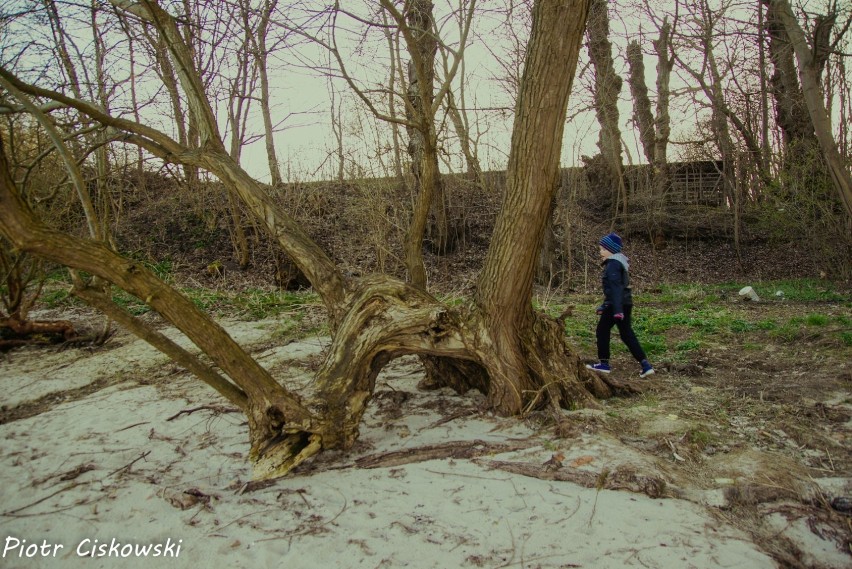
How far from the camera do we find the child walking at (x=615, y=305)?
19.4ft

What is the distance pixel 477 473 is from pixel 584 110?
1470cm

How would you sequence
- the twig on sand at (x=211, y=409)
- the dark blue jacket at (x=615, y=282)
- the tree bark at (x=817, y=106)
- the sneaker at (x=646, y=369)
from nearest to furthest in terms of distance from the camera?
1. the twig on sand at (x=211, y=409)
2. the dark blue jacket at (x=615, y=282)
3. the sneaker at (x=646, y=369)
4. the tree bark at (x=817, y=106)

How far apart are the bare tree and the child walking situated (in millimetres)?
805

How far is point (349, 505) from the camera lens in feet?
12.2

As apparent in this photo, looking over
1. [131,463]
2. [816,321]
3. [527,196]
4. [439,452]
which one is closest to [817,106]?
[816,321]

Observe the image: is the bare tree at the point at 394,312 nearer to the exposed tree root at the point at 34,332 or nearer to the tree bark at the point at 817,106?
the exposed tree root at the point at 34,332

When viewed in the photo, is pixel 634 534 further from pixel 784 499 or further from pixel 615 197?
pixel 615 197

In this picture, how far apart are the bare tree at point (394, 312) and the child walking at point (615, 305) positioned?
2.64 feet

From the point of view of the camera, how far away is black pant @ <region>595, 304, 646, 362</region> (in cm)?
605

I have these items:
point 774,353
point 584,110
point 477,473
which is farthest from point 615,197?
point 477,473

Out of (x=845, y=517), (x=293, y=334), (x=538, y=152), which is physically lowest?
(x=845, y=517)

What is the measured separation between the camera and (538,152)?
457cm

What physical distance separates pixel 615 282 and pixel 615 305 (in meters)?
0.25

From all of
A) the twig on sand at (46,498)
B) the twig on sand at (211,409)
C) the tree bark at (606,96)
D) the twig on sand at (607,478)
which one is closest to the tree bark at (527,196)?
the twig on sand at (607,478)
